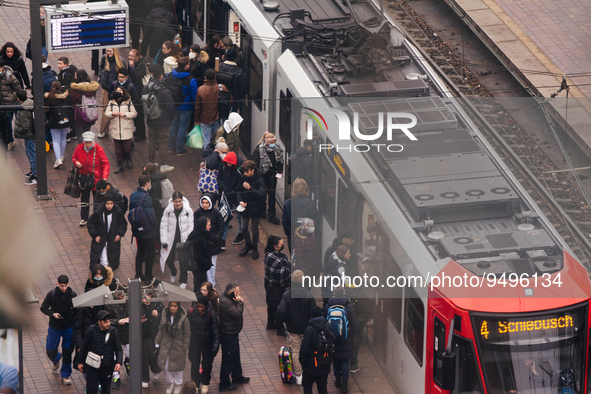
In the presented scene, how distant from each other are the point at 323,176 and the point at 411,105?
161 cm

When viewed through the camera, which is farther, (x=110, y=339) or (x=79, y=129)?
(x=79, y=129)

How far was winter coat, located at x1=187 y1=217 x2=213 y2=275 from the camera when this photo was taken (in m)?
11.1

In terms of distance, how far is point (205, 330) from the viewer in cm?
950

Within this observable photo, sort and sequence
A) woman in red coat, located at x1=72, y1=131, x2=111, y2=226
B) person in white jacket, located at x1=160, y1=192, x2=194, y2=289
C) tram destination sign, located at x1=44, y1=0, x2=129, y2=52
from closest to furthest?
person in white jacket, located at x1=160, y1=192, x2=194, y2=289 < woman in red coat, located at x1=72, y1=131, x2=111, y2=226 < tram destination sign, located at x1=44, y1=0, x2=129, y2=52

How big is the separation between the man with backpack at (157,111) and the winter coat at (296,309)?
509cm

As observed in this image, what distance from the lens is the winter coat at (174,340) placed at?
9461 millimetres

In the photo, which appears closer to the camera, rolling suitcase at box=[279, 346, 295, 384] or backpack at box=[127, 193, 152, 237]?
rolling suitcase at box=[279, 346, 295, 384]

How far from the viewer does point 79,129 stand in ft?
46.3

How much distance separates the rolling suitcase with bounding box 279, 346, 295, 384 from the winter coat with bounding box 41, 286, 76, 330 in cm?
243

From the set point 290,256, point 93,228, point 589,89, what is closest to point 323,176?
point 290,256

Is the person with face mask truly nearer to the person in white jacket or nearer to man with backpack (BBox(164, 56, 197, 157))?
the person in white jacket

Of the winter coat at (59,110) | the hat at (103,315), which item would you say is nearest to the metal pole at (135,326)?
the hat at (103,315)

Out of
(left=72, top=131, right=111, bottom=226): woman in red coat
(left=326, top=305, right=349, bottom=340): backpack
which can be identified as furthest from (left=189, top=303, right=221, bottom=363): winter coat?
(left=72, top=131, right=111, bottom=226): woman in red coat

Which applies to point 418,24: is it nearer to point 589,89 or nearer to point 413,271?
point 589,89
